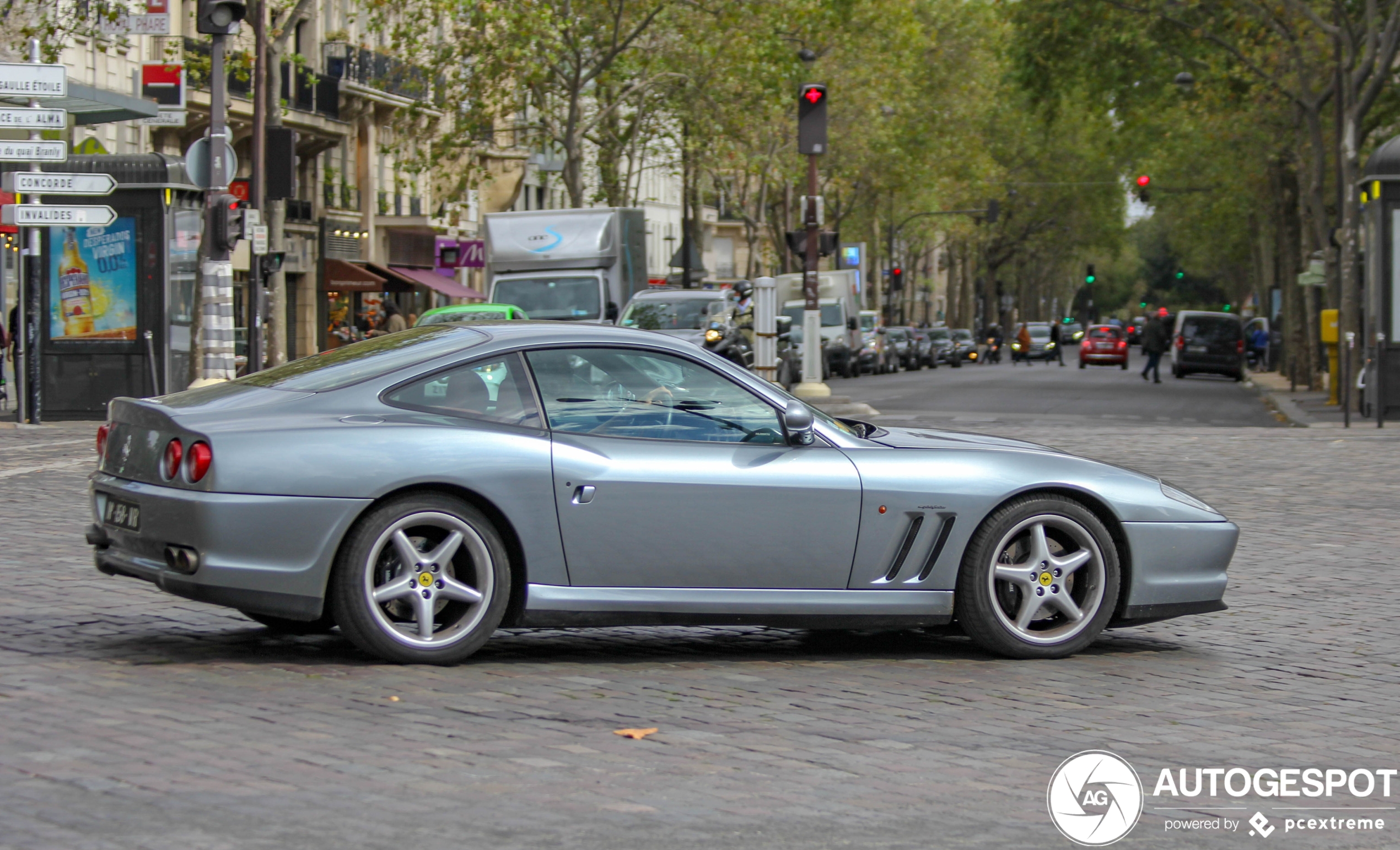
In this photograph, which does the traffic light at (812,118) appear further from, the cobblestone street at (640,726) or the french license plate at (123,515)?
the french license plate at (123,515)

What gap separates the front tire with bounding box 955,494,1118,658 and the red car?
187 feet

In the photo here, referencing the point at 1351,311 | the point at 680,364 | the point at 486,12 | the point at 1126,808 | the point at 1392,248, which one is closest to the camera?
the point at 1126,808

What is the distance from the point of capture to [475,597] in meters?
6.71

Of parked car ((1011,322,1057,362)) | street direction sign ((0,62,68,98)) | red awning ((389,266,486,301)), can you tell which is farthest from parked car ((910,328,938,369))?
street direction sign ((0,62,68,98))

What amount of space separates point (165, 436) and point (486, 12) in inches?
→ 1272

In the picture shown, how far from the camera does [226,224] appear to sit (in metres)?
20.4

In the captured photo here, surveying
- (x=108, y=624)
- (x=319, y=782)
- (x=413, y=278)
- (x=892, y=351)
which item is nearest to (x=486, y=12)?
(x=413, y=278)

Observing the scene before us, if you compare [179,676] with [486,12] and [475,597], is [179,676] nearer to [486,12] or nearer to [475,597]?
[475,597]

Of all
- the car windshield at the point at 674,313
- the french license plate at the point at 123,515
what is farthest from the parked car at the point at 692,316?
the french license plate at the point at 123,515

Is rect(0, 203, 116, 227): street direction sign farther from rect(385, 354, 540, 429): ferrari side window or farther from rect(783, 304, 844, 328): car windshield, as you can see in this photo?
rect(783, 304, 844, 328): car windshield

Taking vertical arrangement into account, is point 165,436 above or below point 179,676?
above

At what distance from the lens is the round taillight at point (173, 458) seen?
652 cm

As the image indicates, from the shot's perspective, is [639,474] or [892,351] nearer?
[639,474]

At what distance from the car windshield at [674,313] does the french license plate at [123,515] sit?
76.6 feet
